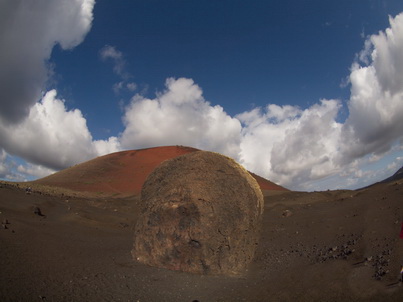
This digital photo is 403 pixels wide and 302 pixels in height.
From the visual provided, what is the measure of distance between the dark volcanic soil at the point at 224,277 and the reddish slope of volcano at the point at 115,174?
2160cm

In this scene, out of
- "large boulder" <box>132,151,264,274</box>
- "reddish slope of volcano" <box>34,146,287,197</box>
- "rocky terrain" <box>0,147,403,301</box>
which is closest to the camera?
"rocky terrain" <box>0,147,403,301</box>

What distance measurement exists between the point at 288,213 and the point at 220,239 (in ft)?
25.1

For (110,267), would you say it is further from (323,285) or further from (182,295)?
(323,285)

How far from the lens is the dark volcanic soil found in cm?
458

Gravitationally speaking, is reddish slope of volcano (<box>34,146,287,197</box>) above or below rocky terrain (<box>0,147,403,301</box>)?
above

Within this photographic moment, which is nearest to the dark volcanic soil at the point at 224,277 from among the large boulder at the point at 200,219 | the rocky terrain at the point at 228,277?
the rocky terrain at the point at 228,277

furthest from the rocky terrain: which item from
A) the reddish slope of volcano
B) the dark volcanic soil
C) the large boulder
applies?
the reddish slope of volcano

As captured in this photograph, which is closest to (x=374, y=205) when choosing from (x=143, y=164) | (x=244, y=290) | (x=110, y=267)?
(x=244, y=290)

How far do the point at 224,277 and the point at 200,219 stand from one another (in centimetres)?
146

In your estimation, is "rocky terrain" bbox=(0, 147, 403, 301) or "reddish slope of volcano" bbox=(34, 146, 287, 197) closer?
"rocky terrain" bbox=(0, 147, 403, 301)

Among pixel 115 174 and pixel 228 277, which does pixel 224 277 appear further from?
pixel 115 174

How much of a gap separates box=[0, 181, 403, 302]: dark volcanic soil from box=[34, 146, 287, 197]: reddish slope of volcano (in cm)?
2160

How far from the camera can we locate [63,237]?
26.0 feet

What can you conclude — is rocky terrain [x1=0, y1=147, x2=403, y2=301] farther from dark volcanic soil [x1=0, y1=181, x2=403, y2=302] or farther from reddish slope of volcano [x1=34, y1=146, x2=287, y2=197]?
reddish slope of volcano [x1=34, y1=146, x2=287, y2=197]
